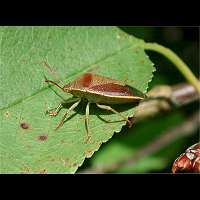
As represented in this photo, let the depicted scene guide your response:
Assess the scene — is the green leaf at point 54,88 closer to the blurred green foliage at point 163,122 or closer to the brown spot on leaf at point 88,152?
the brown spot on leaf at point 88,152

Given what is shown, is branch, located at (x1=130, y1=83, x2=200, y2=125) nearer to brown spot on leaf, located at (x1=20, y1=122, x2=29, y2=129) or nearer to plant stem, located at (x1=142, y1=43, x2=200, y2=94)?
plant stem, located at (x1=142, y1=43, x2=200, y2=94)

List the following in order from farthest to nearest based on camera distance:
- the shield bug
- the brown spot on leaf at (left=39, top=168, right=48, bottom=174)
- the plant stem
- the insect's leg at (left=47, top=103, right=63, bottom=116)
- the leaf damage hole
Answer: the plant stem < the shield bug < the insect's leg at (left=47, top=103, right=63, bottom=116) < the leaf damage hole < the brown spot on leaf at (left=39, top=168, right=48, bottom=174)

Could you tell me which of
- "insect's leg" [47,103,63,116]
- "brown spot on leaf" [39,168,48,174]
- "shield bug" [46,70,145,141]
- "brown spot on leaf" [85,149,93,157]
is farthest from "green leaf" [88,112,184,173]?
"brown spot on leaf" [39,168,48,174]

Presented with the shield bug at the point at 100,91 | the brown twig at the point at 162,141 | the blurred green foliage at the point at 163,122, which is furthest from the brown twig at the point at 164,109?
the shield bug at the point at 100,91

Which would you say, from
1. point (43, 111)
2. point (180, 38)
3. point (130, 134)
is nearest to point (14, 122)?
point (43, 111)

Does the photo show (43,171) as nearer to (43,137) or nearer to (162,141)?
(43,137)
